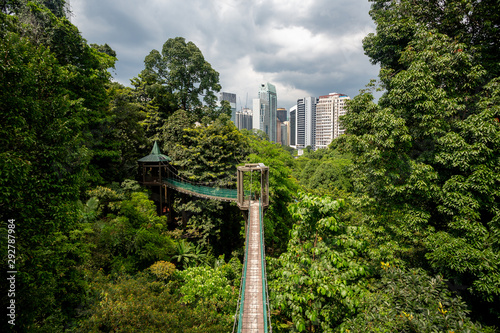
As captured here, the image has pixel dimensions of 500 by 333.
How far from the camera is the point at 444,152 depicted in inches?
209

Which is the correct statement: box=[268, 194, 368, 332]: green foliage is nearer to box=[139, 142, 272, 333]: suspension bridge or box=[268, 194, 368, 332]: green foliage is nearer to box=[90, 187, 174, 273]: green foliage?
box=[139, 142, 272, 333]: suspension bridge

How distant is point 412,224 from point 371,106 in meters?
3.65

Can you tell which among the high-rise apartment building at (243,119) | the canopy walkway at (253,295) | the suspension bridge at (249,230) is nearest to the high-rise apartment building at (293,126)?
the high-rise apartment building at (243,119)

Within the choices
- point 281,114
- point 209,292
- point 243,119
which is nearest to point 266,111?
point 243,119

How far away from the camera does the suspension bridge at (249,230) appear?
3.40 metres

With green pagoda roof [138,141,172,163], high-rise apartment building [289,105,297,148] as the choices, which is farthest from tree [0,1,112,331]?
high-rise apartment building [289,105,297,148]

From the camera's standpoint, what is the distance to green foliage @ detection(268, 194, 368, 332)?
369 cm

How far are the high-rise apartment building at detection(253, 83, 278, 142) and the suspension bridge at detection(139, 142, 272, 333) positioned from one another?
7550cm

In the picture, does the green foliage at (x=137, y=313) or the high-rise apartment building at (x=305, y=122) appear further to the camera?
the high-rise apartment building at (x=305, y=122)

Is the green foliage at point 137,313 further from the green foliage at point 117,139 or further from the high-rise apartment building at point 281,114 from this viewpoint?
the high-rise apartment building at point 281,114

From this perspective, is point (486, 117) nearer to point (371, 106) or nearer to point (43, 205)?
point (371, 106)

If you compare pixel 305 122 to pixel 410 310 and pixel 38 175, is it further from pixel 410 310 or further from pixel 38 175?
pixel 38 175

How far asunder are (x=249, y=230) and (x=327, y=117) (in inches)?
3092

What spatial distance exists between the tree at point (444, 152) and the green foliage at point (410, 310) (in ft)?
5.47
